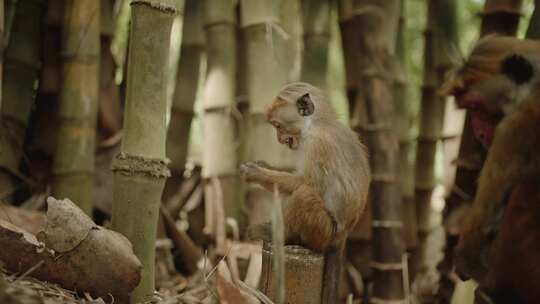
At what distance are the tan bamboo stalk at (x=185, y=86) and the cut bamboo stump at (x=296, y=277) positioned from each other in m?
2.62

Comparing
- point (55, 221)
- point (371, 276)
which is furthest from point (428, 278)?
point (55, 221)

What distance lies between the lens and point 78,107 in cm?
439

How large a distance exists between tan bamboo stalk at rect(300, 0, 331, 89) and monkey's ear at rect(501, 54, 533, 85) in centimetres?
245

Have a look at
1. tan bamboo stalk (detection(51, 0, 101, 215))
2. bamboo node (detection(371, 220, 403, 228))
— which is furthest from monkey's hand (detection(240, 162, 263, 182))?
bamboo node (detection(371, 220, 403, 228))

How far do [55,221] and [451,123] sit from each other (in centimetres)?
365

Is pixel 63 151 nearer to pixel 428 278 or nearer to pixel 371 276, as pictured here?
pixel 371 276

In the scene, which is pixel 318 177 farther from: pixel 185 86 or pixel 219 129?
pixel 185 86

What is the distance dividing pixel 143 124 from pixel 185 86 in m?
2.49

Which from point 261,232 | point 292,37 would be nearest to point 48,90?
point 292,37

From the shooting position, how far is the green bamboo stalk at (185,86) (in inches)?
226

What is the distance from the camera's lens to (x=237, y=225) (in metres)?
5.55

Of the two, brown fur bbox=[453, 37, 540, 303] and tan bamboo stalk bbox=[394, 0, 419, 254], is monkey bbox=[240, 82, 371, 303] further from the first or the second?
tan bamboo stalk bbox=[394, 0, 419, 254]

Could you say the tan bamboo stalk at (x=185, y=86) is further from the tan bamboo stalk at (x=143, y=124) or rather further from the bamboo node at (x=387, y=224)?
the tan bamboo stalk at (x=143, y=124)

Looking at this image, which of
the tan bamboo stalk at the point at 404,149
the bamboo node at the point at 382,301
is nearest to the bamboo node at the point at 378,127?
the tan bamboo stalk at the point at 404,149
